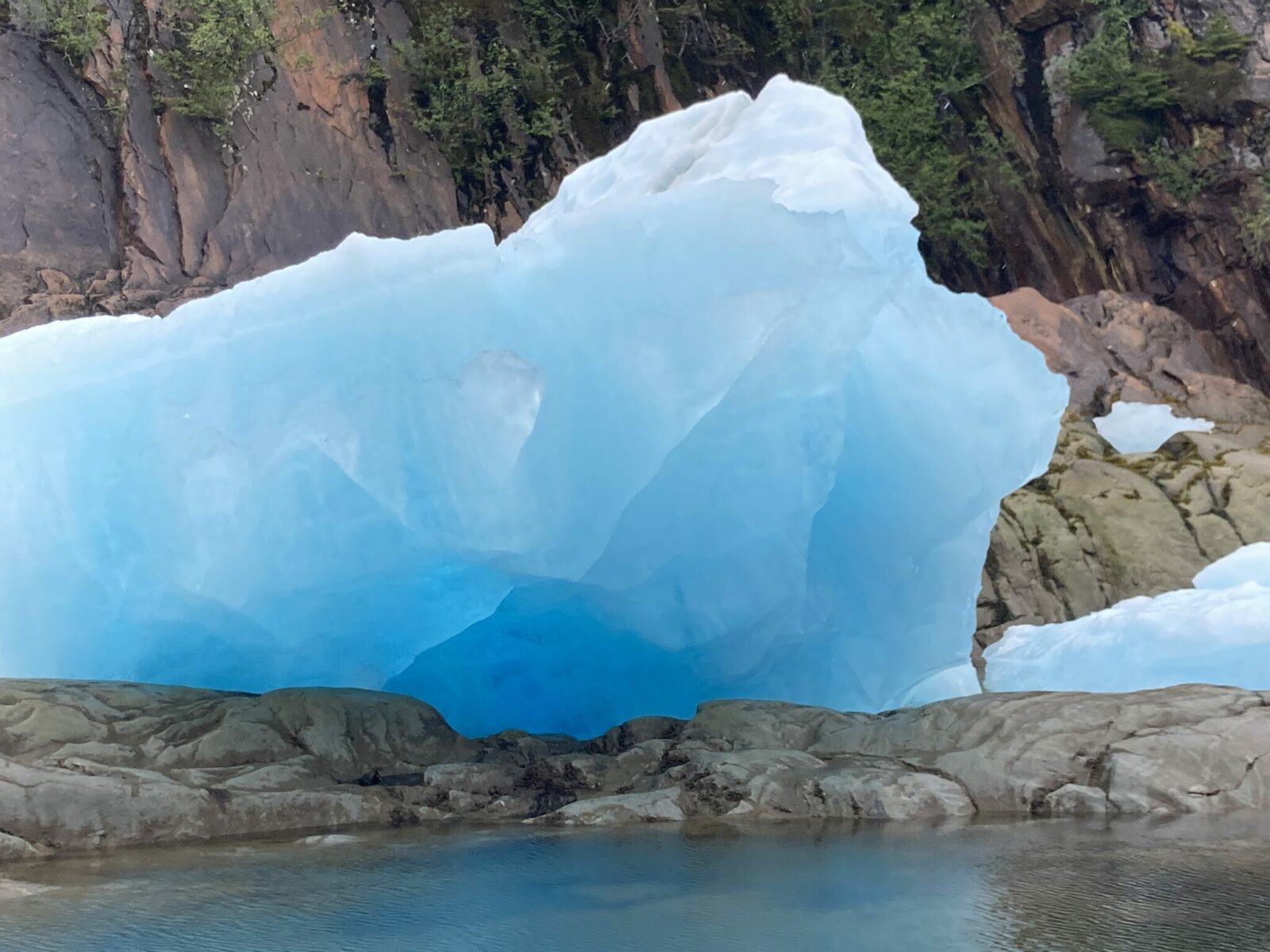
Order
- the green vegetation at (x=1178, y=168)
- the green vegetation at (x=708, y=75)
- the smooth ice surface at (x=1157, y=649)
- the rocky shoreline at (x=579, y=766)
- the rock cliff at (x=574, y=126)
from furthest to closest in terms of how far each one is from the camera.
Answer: the green vegetation at (x=708, y=75) → the green vegetation at (x=1178, y=168) → the rock cliff at (x=574, y=126) → the smooth ice surface at (x=1157, y=649) → the rocky shoreline at (x=579, y=766)

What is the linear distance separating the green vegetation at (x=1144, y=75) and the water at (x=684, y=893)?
12515 millimetres

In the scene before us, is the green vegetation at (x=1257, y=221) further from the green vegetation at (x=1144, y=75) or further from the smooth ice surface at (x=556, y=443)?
the smooth ice surface at (x=556, y=443)

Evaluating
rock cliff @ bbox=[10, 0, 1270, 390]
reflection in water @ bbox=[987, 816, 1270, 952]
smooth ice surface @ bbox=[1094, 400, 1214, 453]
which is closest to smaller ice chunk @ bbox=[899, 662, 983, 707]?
reflection in water @ bbox=[987, 816, 1270, 952]

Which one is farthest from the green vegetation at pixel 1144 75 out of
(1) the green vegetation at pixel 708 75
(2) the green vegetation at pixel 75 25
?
(2) the green vegetation at pixel 75 25

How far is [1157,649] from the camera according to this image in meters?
6.59

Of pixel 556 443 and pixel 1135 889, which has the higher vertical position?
pixel 556 443

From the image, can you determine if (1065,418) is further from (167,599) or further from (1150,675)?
(167,599)

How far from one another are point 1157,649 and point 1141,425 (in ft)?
21.3

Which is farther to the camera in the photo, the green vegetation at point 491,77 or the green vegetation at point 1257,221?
the green vegetation at point 491,77

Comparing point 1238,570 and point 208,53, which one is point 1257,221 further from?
point 208,53

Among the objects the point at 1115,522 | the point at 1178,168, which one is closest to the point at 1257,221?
the point at 1178,168

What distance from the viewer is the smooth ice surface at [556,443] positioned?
17.3 feet

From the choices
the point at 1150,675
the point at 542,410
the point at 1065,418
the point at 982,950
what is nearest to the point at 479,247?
the point at 542,410

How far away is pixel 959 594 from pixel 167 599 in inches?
166
